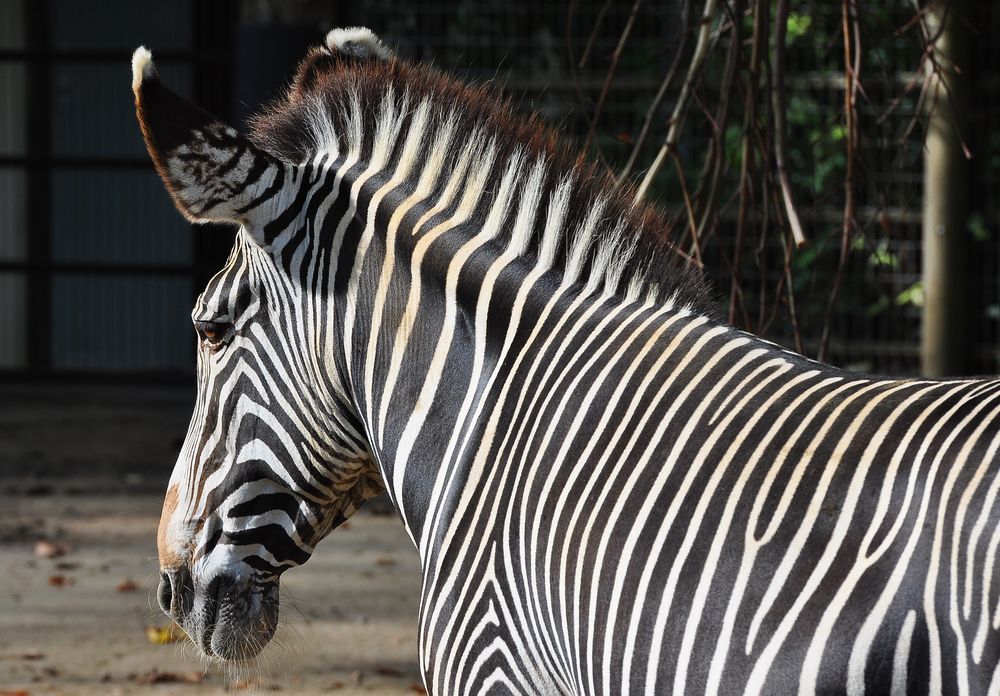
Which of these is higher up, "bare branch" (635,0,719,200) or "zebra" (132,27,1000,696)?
"bare branch" (635,0,719,200)

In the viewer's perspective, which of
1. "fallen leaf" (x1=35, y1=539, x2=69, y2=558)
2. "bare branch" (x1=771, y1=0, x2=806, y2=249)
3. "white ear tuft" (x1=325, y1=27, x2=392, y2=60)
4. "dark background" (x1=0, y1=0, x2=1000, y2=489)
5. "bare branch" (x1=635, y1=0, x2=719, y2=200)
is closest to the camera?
"white ear tuft" (x1=325, y1=27, x2=392, y2=60)

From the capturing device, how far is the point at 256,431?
6.84ft

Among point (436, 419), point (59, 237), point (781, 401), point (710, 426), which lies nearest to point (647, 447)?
point (710, 426)

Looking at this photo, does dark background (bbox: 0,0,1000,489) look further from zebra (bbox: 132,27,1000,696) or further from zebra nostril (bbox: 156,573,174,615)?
zebra (bbox: 132,27,1000,696)

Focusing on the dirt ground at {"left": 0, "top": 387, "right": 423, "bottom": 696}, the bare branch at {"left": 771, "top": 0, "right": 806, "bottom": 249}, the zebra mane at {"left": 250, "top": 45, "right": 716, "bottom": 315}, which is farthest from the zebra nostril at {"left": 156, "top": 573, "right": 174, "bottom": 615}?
the bare branch at {"left": 771, "top": 0, "right": 806, "bottom": 249}

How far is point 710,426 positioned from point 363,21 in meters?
6.30

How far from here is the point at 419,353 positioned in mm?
1991

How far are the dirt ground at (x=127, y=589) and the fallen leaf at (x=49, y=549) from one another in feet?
0.09

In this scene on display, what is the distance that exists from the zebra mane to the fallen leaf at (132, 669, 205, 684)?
2.51 metres

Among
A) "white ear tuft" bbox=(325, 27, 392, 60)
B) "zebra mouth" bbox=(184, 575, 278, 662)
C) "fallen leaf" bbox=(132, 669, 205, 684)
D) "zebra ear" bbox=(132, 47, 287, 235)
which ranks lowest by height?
"fallen leaf" bbox=(132, 669, 205, 684)

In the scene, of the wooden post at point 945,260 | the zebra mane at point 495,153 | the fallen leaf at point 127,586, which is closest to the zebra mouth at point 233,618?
the zebra mane at point 495,153

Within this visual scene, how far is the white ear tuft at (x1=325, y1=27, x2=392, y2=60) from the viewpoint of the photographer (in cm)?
228

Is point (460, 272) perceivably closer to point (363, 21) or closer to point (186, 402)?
point (363, 21)

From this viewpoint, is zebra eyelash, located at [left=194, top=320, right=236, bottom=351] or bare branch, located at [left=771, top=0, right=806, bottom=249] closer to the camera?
zebra eyelash, located at [left=194, top=320, right=236, bottom=351]
